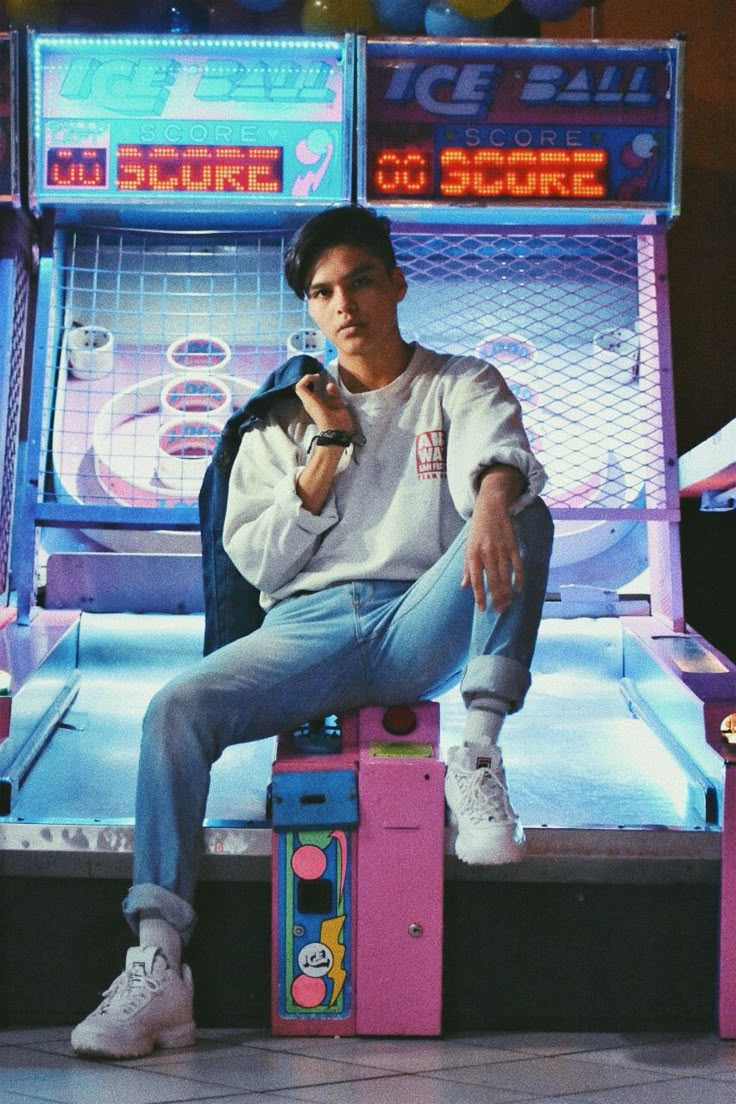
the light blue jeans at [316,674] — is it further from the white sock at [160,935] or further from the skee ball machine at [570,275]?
the skee ball machine at [570,275]

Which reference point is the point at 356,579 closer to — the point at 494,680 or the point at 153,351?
the point at 494,680

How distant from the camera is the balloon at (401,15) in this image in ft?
11.2

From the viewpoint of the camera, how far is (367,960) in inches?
77.3

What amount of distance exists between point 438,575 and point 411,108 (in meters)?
1.66

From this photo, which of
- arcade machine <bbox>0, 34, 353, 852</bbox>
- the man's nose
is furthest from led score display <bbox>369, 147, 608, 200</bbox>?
the man's nose

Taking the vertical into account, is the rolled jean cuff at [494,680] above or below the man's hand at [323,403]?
below

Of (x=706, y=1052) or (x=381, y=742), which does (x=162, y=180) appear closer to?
(x=381, y=742)

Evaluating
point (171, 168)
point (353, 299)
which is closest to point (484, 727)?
point (353, 299)

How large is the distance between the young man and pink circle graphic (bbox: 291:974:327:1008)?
16 centimetres

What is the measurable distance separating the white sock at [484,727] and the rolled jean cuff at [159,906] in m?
0.44

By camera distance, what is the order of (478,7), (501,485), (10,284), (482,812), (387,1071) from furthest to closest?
(10,284) < (478,7) < (501,485) < (482,812) < (387,1071)

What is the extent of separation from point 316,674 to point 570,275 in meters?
1.83

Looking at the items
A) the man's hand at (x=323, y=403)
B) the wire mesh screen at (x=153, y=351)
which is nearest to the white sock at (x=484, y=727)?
the man's hand at (x=323, y=403)

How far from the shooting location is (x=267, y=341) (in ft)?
11.8
